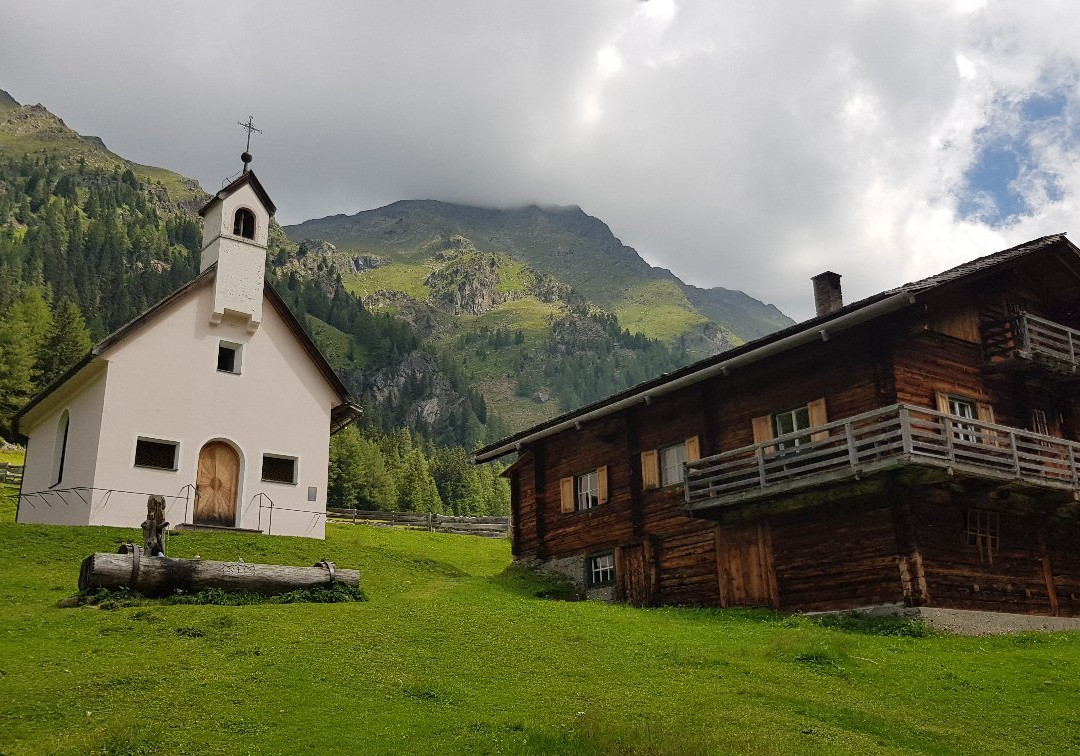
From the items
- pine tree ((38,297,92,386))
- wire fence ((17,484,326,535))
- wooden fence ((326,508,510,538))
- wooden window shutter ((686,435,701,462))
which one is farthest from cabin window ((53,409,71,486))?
pine tree ((38,297,92,386))

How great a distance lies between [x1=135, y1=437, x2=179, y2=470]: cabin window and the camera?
34312mm

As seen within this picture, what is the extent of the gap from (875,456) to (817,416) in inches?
103

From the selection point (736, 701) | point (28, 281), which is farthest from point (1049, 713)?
point (28, 281)

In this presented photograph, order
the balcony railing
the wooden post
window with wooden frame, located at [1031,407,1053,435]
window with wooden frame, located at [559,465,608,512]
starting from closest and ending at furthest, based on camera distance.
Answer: the balcony railing < the wooden post < window with wooden frame, located at [1031,407,1053,435] < window with wooden frame, located at [559,465,608,512]

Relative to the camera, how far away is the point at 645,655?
19.6m

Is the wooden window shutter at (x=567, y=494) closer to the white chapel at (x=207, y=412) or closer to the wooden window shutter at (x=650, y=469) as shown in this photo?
the wooden window shutter at (x=650, y=469)

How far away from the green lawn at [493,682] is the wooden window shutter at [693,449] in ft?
23.5

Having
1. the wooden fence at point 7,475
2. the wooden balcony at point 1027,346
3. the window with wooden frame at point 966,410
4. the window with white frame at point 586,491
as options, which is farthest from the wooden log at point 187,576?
the wooden fence at point 7,475

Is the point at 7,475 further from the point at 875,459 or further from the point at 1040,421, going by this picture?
the point at 1040,421

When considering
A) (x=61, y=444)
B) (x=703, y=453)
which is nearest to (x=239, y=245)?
(x=61, y=444)

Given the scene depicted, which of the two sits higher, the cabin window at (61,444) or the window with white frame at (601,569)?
the cabin window at (61,444)

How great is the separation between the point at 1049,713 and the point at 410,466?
116492 mm

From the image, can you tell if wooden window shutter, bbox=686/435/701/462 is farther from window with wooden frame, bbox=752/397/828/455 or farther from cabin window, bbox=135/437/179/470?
cabin window, bbox=135/437/179/470

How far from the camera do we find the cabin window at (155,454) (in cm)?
3431
